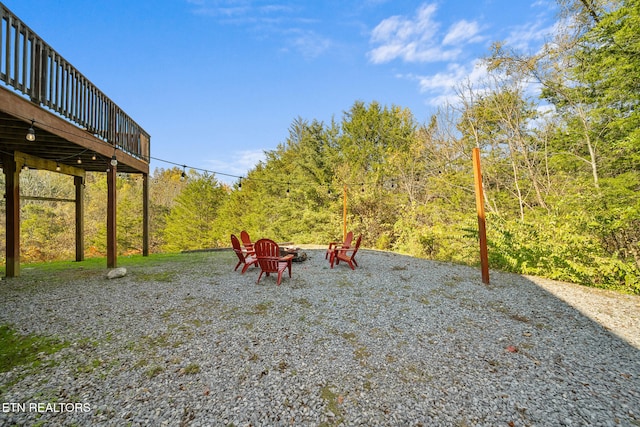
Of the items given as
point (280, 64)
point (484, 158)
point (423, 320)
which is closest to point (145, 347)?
point (423, 320)

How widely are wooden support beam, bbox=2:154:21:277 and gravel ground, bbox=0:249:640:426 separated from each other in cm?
117

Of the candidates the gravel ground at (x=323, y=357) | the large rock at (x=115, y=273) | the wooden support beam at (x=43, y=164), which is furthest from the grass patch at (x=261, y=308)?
the wooden support beam at (x=43, y=164)

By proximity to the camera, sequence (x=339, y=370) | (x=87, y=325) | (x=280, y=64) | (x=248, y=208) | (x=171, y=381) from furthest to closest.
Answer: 1. (x=248, y=208)
2. (x=280, y=64)
3. (x=87, y=325)
4. (x=339, y=370)
5. (x=171, y=381)

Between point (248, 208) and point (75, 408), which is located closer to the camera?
point (75, 408)

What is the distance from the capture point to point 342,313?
11.9ft

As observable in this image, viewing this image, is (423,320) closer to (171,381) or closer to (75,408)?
(171,381)

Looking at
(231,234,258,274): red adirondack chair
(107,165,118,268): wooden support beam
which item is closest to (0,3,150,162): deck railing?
(107,165,118,268): wooden support beam

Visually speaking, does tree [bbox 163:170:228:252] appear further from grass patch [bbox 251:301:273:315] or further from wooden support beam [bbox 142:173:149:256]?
grass patch [bbox 251:301:273:315]

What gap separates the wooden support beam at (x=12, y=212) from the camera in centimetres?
511

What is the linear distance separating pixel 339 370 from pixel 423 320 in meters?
1.61

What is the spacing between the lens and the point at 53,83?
4.24 meters

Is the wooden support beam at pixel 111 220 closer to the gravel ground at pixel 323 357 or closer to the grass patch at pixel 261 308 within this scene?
the gravel ground at pixel 323 357

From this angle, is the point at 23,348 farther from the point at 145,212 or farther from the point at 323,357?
the point at 145,212

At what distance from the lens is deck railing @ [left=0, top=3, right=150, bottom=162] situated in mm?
3348
